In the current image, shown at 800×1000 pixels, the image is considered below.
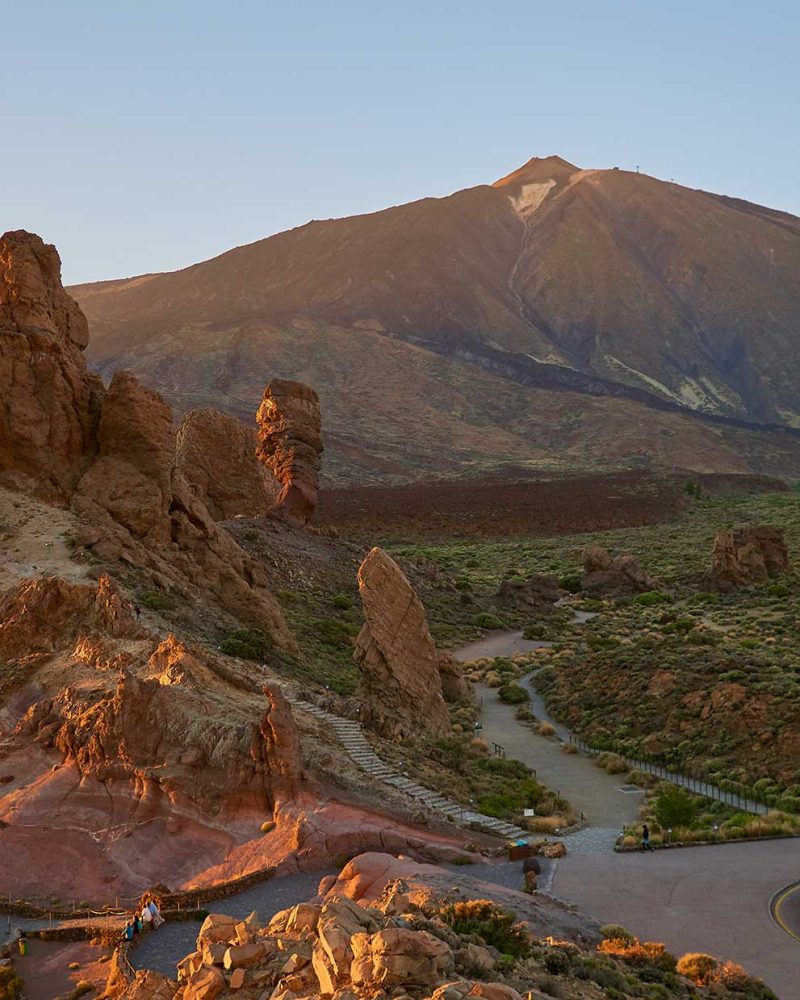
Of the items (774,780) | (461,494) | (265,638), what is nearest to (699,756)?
(774,780)

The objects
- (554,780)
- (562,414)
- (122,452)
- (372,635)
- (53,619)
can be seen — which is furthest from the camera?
(562,414)

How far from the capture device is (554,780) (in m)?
31.3

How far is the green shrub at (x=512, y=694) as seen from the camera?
1655 inches

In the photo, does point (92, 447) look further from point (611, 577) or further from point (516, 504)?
point (516, 504)

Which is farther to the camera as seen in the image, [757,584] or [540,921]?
[757,584]

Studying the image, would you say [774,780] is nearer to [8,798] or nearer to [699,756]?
[699,756]

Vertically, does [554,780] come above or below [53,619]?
below

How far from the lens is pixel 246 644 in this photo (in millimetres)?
35031

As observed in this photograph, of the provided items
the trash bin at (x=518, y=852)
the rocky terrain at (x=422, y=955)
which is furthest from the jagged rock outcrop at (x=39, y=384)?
the rocky terrain at (x=422, y=955)

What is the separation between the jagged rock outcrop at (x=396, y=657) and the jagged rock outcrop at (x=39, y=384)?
12384 mm

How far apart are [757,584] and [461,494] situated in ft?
207

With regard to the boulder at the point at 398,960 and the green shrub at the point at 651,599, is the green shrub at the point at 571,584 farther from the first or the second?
the boulder at the point at 398,960

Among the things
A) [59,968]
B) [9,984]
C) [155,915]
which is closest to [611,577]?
[155,915]

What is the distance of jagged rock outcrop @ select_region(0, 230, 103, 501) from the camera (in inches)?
1542
